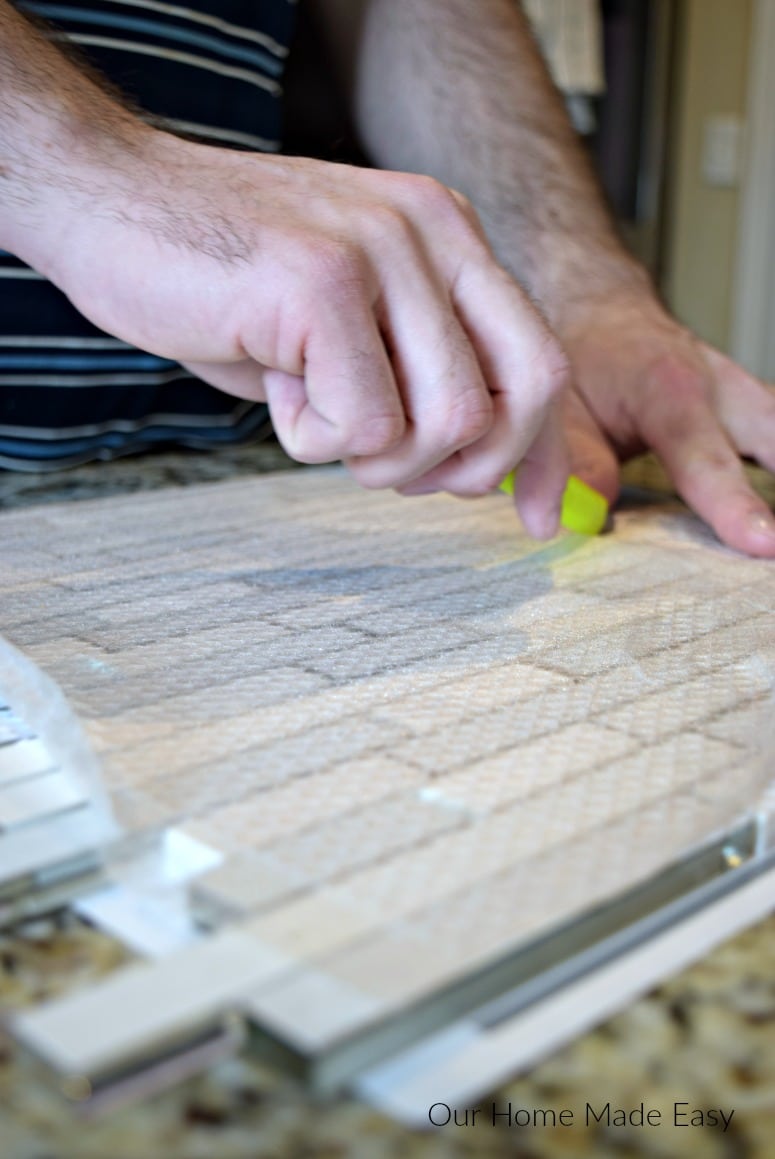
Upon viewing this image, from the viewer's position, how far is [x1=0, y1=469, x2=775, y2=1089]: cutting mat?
0.88 feet

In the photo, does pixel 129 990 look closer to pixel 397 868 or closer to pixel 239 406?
pixel 397 868

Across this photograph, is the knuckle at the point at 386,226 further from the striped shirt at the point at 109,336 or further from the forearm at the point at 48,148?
the striped shirt at the point at 109,336

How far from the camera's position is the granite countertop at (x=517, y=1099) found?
213mm

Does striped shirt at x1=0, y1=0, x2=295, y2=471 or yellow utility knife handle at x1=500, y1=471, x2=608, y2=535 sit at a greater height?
striped shirt at x1=0, y1=0, x2=295, y2=471

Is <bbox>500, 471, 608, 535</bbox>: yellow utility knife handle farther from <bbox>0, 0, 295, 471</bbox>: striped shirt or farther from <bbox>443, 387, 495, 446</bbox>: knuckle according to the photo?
<bbox>0, 0, 295, 471</bbox>: striped shirt

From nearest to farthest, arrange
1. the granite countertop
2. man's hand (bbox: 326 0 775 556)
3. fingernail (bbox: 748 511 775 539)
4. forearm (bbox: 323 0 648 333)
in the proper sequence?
the granite countertop → fingernail (bbox: 748 511 775 539) → man's hand (bbox: 326 0 775 556) → forearm (bbox: 323 0 648 333)

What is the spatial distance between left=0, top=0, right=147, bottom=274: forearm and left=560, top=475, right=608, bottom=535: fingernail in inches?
12.6

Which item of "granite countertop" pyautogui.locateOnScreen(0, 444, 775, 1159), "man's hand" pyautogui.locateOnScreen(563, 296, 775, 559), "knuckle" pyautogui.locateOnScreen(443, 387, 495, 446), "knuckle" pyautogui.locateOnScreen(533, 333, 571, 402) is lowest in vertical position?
"granite countertop" pyautogui.locateOnScreen(0, 444, 775, 1159)

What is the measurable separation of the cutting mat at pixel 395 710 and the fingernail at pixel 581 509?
0.02 m

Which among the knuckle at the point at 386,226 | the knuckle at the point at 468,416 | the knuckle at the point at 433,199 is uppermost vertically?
the knuckle at the point at 433,199

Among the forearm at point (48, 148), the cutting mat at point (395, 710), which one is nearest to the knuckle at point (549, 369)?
the cutting mat at point (395, 710)

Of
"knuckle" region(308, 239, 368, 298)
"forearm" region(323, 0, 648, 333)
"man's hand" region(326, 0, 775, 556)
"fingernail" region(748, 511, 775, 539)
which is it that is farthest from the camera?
"forearm" region(323, 0, 648, 333)

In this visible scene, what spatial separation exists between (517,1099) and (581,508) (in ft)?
1.53

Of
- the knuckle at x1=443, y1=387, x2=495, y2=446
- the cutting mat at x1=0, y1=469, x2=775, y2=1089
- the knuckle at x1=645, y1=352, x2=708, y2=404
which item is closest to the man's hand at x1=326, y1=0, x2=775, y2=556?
the knuckle at x1=645, y1=352, x2=708, y2=404
